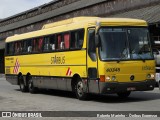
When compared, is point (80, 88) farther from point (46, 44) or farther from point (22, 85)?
point (22, 85)

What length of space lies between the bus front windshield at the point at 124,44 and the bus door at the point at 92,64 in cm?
50

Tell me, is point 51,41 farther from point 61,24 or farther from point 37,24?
point 37,24

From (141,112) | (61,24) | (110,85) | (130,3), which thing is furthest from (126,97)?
(130,3)

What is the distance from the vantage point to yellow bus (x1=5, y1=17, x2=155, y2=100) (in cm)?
1578

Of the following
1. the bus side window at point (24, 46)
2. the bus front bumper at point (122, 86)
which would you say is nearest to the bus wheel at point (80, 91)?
the bus front bumper at point (122, 86)

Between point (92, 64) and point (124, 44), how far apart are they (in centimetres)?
130

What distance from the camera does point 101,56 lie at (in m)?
15.8

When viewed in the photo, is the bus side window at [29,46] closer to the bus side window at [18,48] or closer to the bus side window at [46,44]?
the bus side window at [18,48]

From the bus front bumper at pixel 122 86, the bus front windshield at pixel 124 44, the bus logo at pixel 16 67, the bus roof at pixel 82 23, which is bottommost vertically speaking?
the bus front bumper at pixel 122 86

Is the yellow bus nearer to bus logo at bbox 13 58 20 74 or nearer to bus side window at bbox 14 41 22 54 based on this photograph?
bus side window at bbox 14 41 22 54

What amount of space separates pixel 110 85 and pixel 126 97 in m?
2.72

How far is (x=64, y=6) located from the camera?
57531mm

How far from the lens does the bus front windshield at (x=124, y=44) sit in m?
15.8

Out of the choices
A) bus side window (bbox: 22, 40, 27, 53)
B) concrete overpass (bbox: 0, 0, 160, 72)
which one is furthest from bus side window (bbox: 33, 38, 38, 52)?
concrete overpass (bbox: 0, 0, 160, 72)
